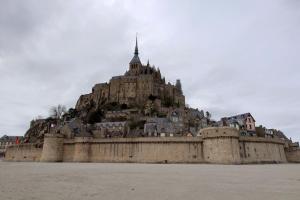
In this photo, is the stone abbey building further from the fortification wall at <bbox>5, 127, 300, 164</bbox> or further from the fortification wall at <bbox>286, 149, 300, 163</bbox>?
the fortification wall at <bbox>286, 149, 300, 163</bbox>

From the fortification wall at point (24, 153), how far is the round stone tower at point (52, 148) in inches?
172

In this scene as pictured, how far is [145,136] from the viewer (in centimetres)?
5272

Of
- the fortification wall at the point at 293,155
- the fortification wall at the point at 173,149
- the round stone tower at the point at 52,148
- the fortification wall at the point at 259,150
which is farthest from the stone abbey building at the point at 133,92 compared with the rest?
the fortification wall at the point at 259,150

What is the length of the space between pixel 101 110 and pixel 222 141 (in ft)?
167

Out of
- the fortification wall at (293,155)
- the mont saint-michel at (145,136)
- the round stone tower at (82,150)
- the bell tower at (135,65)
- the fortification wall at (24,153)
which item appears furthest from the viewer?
the bell tower at (135,65)

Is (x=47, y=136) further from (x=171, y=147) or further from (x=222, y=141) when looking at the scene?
(x=222, y=141)

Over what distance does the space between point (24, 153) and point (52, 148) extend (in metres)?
10.4

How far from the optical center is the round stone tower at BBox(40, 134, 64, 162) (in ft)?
158

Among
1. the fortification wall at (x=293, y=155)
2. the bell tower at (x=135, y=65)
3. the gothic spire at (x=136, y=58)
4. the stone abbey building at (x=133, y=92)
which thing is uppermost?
the gothic spire at (x=136, y=58)

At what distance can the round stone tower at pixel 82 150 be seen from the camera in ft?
152

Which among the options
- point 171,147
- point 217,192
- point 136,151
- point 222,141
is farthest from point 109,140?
point 217,192

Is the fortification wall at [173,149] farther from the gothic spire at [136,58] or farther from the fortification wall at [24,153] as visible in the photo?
the gothic spire at [136,58]

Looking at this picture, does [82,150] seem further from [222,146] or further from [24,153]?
[222,146]

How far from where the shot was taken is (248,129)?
57.8 meters
